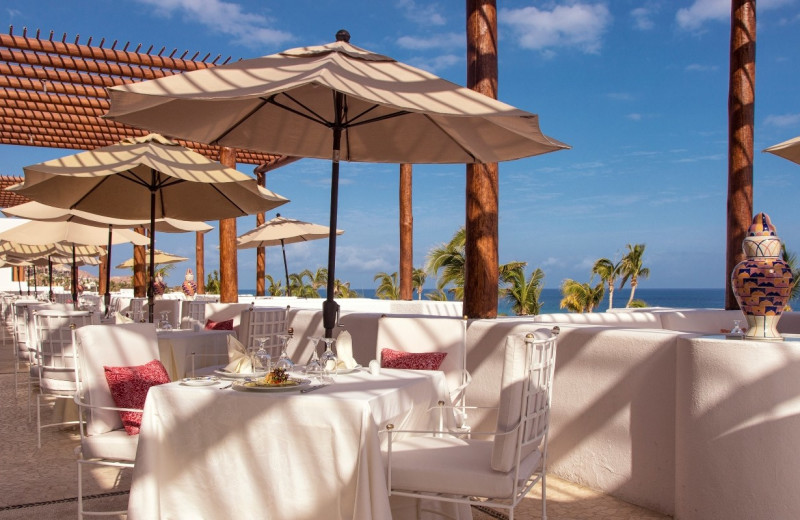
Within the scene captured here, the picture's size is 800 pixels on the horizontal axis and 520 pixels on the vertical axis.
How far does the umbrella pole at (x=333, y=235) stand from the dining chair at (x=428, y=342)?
53 centimetres

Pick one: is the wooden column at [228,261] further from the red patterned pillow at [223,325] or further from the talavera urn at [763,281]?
the talavera urn at [763,281]

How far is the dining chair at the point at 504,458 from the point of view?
2.70 meters

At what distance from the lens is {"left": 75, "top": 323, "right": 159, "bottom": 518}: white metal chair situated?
3320 mm

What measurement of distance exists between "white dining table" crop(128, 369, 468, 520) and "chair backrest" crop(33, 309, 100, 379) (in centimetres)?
263

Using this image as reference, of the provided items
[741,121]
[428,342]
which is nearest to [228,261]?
[428,342]

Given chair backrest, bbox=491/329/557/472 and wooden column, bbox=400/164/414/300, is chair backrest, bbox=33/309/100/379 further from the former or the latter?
wooden column, bbox=400/164/414/300

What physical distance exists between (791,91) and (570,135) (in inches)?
1286

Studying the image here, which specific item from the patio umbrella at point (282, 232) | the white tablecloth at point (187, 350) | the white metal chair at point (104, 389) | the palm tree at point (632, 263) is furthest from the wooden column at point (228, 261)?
the palm tree at point (632, 263)

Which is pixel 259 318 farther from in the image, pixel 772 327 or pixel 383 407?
pixel 772 327

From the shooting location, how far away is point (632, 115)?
88.8 m

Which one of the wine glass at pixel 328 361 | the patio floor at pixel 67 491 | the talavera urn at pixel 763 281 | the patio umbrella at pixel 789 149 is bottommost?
the patio floor at pixel 67 491

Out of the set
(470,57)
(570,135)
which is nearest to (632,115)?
(570,135)

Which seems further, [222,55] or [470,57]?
[222,55]

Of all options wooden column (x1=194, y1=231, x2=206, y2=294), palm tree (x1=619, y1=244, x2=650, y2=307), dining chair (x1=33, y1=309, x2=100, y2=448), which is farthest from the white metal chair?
palm tree (x1=619, y1=244, x2=650, y2=307)
